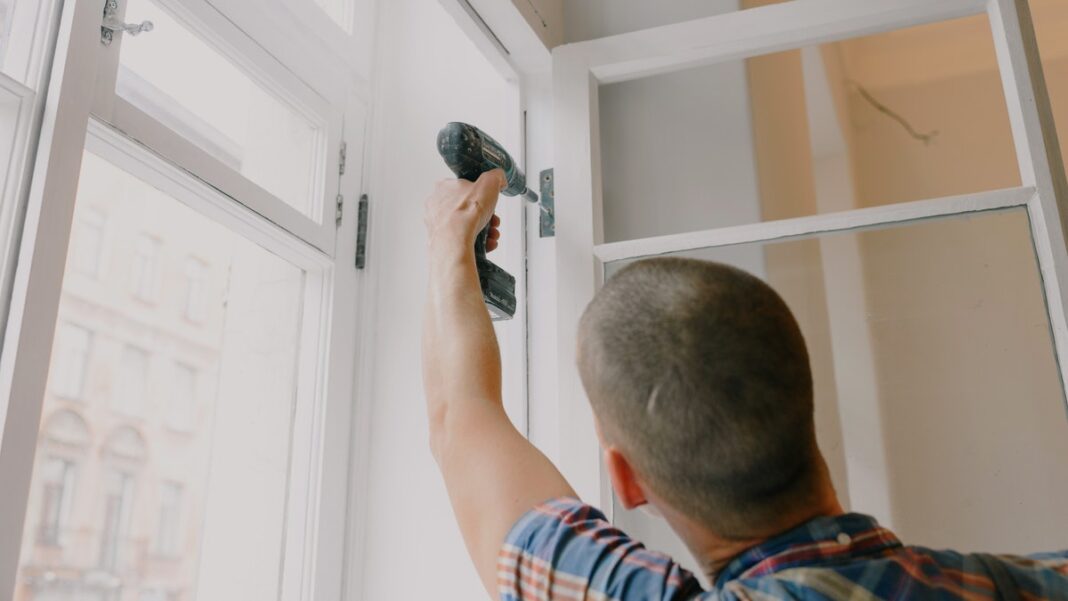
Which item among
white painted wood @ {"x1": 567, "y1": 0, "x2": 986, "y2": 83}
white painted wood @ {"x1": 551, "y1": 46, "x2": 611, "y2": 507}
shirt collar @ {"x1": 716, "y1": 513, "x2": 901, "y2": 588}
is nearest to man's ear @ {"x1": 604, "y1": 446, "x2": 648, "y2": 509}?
shirt collar @ {"x1": 716, "y1": 513, "x2": 901, "y2": 588}

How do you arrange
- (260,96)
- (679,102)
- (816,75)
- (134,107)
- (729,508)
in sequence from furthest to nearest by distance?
(816,75) < (679,102) < (260,96) < (134,107) < (729,508)

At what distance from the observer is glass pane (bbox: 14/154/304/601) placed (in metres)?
1.26

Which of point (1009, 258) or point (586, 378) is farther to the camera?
point (1009, 258)

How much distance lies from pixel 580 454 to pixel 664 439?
2.72 feet

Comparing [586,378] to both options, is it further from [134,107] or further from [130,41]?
[130,41]

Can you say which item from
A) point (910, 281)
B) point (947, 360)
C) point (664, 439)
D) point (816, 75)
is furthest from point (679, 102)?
point (816, 75)

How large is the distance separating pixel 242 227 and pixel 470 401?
0.71 m

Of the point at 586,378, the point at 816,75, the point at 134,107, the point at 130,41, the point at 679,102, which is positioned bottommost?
the point at 586,378

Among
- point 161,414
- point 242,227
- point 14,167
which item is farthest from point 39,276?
point 242,227

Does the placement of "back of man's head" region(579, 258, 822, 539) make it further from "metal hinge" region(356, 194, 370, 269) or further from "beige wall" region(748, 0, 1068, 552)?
"metal hinge" region(356, 194, 370, 269)

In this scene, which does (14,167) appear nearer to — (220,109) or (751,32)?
(220,109)

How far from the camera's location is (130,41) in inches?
55.4

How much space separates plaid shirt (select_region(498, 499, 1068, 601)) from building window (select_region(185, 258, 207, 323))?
0.87 meters

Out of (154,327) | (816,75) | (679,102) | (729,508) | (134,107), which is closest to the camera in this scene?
(729,508)
